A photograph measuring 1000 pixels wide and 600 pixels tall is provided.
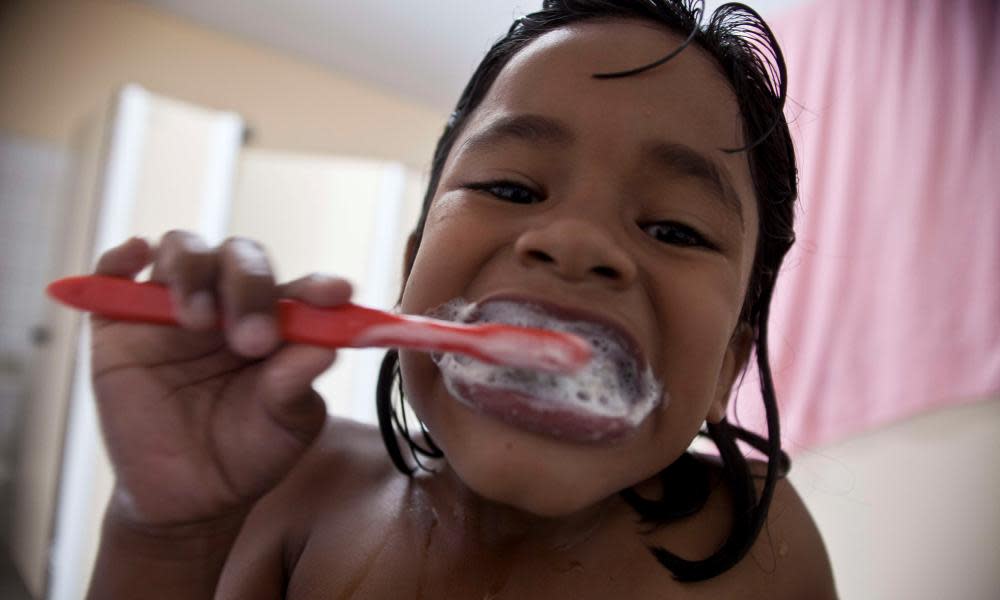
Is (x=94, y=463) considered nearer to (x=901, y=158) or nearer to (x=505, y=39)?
(x=505, y=39)

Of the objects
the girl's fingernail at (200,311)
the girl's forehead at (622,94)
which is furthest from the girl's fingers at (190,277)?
the girl's forehead at (622,94)

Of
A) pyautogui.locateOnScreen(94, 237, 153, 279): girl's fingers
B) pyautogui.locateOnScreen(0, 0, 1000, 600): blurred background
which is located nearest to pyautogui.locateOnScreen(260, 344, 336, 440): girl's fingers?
pyautogui.locateOnScreen(94, 237, 153, 279): girl's fingers

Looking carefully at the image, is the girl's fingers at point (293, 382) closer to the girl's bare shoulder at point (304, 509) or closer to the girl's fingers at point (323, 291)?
the girl's fingers at point (323, 291)

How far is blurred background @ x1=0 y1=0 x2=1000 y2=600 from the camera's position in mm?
930

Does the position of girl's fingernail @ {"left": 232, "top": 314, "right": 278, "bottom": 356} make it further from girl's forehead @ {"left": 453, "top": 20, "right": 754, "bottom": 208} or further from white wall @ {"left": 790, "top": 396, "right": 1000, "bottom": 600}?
white wall @ {"left": 790, "top": 396, "right": 1000, "bottom": 600}

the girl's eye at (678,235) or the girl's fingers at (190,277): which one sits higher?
→ the girl's eye at (678,235)

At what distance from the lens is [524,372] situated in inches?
14.8

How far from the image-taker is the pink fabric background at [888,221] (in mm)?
930

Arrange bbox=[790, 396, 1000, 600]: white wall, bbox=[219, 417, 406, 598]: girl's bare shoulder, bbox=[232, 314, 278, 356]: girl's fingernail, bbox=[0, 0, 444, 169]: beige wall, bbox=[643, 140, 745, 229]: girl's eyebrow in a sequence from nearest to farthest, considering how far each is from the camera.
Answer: bbox=[232, 314, 278, 356]: girl's fingernail < bbox=[643, 140, 745, 229]: girl's eyebrow < bbox=[219, 417, 406, 598]: girl's bare shoulder < bbox=[790, 396, 1000, 600]: white wall < bbox=[0, 0, 444, 169]: beige wall

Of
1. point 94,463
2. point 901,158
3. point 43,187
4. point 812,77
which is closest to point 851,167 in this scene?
point 901,158

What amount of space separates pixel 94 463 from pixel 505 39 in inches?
49.3

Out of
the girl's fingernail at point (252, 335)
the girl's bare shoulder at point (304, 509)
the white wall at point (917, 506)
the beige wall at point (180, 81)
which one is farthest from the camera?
the beige wall at point (180, 81)

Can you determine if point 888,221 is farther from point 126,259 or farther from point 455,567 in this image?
point 126,259

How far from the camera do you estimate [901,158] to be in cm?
100
